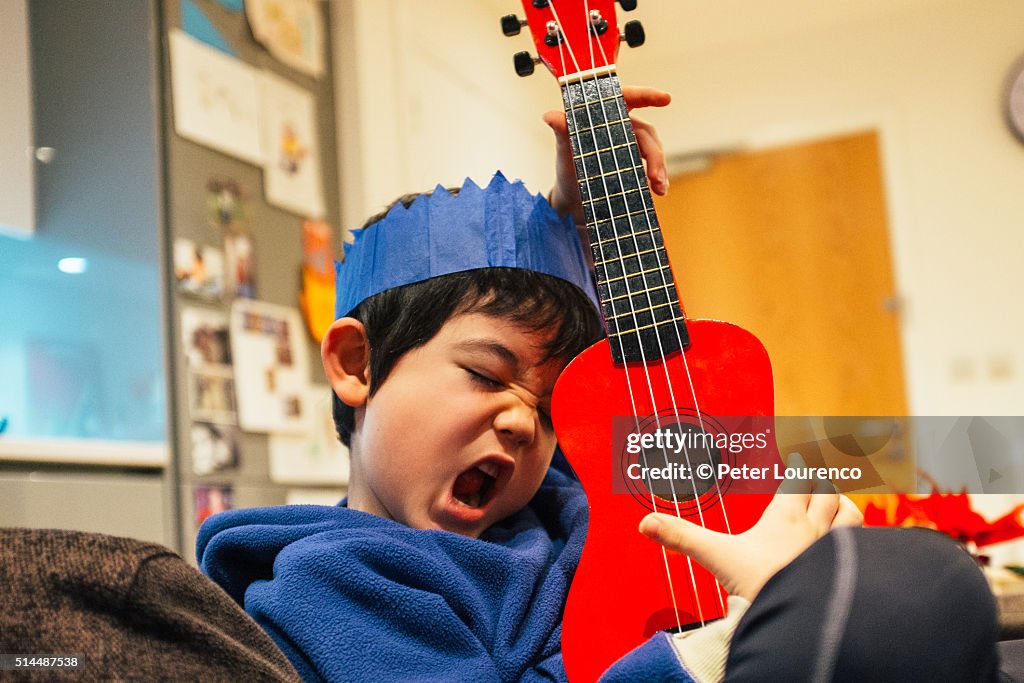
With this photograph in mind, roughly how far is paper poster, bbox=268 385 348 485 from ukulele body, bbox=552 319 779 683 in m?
1.74

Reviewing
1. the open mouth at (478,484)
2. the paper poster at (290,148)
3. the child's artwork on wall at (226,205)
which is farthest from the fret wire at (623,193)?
the paper poster at (290,148)

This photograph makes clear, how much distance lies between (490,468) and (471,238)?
0.20 metres

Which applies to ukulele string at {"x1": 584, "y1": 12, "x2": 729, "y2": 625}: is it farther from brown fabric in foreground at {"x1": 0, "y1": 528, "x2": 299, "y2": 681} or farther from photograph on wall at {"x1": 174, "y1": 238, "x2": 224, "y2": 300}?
photograph on wall at {"x1": 174, "y1": 238, "x2": 224, "y2": 300}

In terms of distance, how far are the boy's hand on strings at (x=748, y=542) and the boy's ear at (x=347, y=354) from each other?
1.28 ft

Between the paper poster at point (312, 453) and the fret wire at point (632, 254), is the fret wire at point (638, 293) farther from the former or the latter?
the paper poster at point (312, 453)

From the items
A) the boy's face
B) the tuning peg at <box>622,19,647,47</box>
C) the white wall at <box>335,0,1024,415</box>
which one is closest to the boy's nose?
the boy's face

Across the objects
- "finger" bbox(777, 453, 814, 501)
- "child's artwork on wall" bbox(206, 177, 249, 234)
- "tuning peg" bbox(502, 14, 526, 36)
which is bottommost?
"finger" bbox(777, 453, 814, 501)

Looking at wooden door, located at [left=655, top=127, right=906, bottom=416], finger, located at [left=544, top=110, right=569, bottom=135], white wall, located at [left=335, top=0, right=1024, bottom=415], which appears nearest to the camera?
finger, located at [left=544, top=110, right=569, bottom=135]

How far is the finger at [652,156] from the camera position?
0.82 meters

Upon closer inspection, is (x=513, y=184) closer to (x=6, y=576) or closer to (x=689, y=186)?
(x=6, y=576)

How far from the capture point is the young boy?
666 millimetres

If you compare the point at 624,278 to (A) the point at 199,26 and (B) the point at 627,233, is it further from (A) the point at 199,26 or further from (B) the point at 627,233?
(A) the point at 199,26

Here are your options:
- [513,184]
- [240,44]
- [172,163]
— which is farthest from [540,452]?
[240,44]

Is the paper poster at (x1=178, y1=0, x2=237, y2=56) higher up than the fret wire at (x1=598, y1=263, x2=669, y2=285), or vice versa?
the paper poster at (x1=178, y1=0, x2=237, y2=56)
